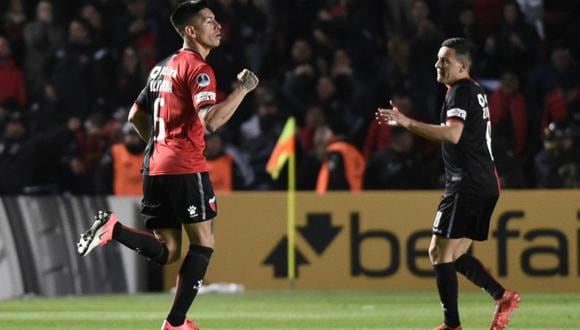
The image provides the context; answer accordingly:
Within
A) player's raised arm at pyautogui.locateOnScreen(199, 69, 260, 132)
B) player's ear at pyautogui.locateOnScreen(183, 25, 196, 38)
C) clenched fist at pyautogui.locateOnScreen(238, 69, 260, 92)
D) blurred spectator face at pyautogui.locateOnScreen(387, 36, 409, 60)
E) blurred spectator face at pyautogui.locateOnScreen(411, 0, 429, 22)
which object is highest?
blurred spectator face at pyautogui.locateOnScreen(411, 0, 429, 22)

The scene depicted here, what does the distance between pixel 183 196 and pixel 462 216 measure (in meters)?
1.92

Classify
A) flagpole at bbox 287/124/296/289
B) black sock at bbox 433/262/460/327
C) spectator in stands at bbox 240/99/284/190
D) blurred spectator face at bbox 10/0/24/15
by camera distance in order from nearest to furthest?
black sock at bbox 433/262/460/327
flagpole at bbox 287/124/296/289
spectator in stands at bbox 240/99/284/190
blurred spectator face at bbox 10/0/24/15

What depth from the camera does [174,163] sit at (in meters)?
9.65

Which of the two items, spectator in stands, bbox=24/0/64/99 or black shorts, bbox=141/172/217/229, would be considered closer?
black shorts, bbox=141/172/217/229

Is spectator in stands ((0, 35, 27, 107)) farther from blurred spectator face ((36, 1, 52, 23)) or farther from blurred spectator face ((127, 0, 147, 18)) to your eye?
blurred spectator face ((127, 0, 147, 18))

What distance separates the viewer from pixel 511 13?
19.6 m

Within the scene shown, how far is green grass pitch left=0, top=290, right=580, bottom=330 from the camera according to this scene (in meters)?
11.9

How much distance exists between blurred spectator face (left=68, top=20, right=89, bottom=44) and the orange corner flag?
12.8 ft

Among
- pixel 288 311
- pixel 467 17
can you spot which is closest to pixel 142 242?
pixel 288 311

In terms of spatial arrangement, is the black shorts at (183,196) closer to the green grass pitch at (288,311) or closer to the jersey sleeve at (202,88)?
the jersey sleeve at (202,88)

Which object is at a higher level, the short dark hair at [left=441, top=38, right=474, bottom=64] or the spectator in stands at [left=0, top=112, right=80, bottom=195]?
the short dark hair at [left=441, top=38, right=474, bottom=64]

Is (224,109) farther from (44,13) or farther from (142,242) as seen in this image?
(44,13)

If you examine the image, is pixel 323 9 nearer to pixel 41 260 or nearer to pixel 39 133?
pixel 39 133

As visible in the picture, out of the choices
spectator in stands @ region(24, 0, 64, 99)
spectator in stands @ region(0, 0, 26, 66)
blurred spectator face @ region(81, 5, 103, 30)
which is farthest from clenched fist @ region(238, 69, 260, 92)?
spectator in stands @ region(0, 0, 26, 66)
